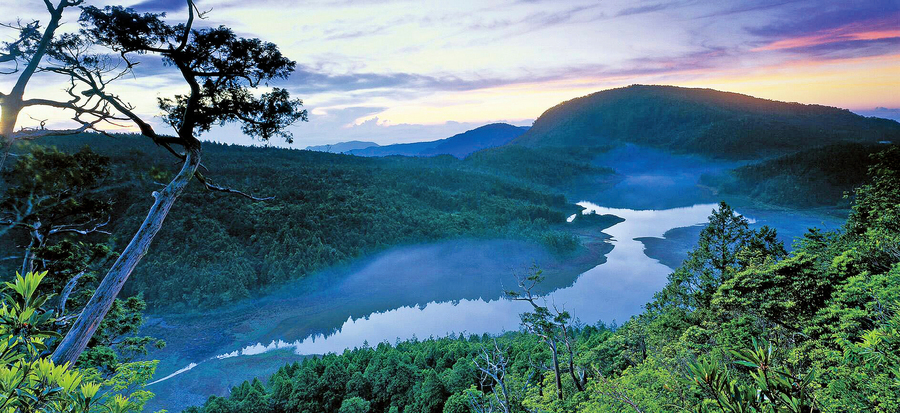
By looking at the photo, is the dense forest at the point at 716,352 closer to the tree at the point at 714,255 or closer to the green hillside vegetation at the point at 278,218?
the tree at the point at 714,255

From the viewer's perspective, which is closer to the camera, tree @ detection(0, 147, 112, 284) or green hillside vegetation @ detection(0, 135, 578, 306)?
tree @ detection(0, 147, 112, 284)

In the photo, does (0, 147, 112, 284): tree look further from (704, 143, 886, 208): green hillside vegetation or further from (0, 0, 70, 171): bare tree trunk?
(704, 143, 886, 208): green hillside vegetation

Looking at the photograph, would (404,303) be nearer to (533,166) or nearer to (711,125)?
(533,166)

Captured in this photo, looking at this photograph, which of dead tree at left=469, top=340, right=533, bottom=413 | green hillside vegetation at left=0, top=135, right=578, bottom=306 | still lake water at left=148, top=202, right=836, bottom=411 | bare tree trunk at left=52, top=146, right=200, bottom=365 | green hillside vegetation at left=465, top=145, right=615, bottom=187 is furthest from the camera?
green hillside vegetation at left=465, top=145, right=615, bottom=187

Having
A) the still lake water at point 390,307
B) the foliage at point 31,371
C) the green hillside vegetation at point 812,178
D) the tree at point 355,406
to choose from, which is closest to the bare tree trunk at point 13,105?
the foliage at point 31,371

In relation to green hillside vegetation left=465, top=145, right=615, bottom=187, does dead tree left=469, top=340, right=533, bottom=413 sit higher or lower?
lower

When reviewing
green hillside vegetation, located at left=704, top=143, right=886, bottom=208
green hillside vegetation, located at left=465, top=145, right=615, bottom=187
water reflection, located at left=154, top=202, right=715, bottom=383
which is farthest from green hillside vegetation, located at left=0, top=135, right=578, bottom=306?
green hillside vegetation, located at left=704, top=143, right=886, bottom=208
